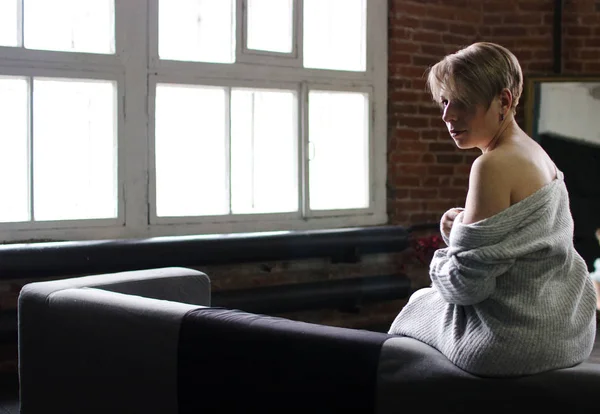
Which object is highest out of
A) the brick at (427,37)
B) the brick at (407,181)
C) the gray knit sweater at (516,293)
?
the brick at (427,37)

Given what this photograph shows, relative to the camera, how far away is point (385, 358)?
195 centimetres

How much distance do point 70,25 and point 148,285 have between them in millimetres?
1881

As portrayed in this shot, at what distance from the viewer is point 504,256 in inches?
73.2

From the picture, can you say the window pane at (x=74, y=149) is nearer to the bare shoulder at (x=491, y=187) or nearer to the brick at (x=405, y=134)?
the brick at (x=405, y=134)

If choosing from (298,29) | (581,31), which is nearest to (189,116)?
(298,29)

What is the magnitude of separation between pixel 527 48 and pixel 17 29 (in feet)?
11.1

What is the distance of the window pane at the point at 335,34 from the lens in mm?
5144

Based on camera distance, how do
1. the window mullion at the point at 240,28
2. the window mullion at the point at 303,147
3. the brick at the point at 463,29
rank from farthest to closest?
the brick at the point at 463,29, the window mullion at the point at 303,147, the window mullion at the point at 240,28

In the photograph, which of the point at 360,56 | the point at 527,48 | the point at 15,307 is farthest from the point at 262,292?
the point at 527,48

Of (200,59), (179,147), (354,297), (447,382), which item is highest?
(200,59)

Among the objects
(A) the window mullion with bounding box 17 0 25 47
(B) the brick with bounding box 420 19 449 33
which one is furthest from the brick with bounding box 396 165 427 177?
(A) the window mullion with bounding box 17 0 25 47

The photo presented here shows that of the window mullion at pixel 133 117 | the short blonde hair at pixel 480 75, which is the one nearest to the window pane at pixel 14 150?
the window mullion at pixel 133 117

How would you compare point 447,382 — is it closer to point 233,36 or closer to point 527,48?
point 233,36

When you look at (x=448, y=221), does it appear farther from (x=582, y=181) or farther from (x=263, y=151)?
(x=582, y=181)
